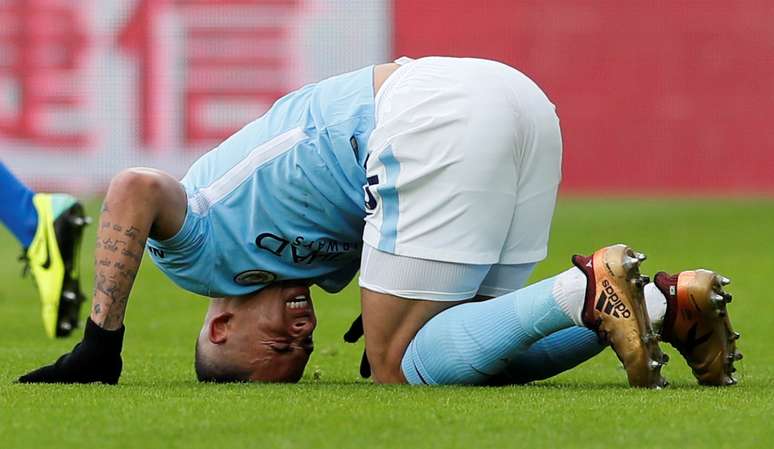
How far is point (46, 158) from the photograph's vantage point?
13570 millimetres

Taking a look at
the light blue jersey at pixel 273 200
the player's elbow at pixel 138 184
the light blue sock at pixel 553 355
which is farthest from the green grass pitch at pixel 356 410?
the player's elbow at pixel 138 184

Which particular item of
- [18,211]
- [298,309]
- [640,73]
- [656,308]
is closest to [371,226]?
[298,309]

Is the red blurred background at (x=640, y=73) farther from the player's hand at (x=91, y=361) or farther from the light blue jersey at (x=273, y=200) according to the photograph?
the player's hand at (x=91, y=361)

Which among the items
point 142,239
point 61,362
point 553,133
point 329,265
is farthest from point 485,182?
point 61,362

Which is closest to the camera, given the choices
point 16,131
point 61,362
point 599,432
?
point 599,432

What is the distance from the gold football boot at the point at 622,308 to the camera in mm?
3799

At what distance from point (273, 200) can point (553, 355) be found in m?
0.85

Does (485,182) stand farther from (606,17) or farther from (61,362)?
(606,17)

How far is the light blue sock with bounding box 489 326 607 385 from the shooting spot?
4277mm

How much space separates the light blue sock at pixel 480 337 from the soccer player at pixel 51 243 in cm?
219

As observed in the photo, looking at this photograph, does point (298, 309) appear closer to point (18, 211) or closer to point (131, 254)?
point (131, 254)

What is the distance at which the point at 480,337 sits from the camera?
4.13 meters

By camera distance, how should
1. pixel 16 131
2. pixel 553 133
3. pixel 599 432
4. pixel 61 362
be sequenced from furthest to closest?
pixel 16 131, pixel 553 133, pixel 61 362, pixel 599 432

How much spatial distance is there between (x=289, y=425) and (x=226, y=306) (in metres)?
1.15
